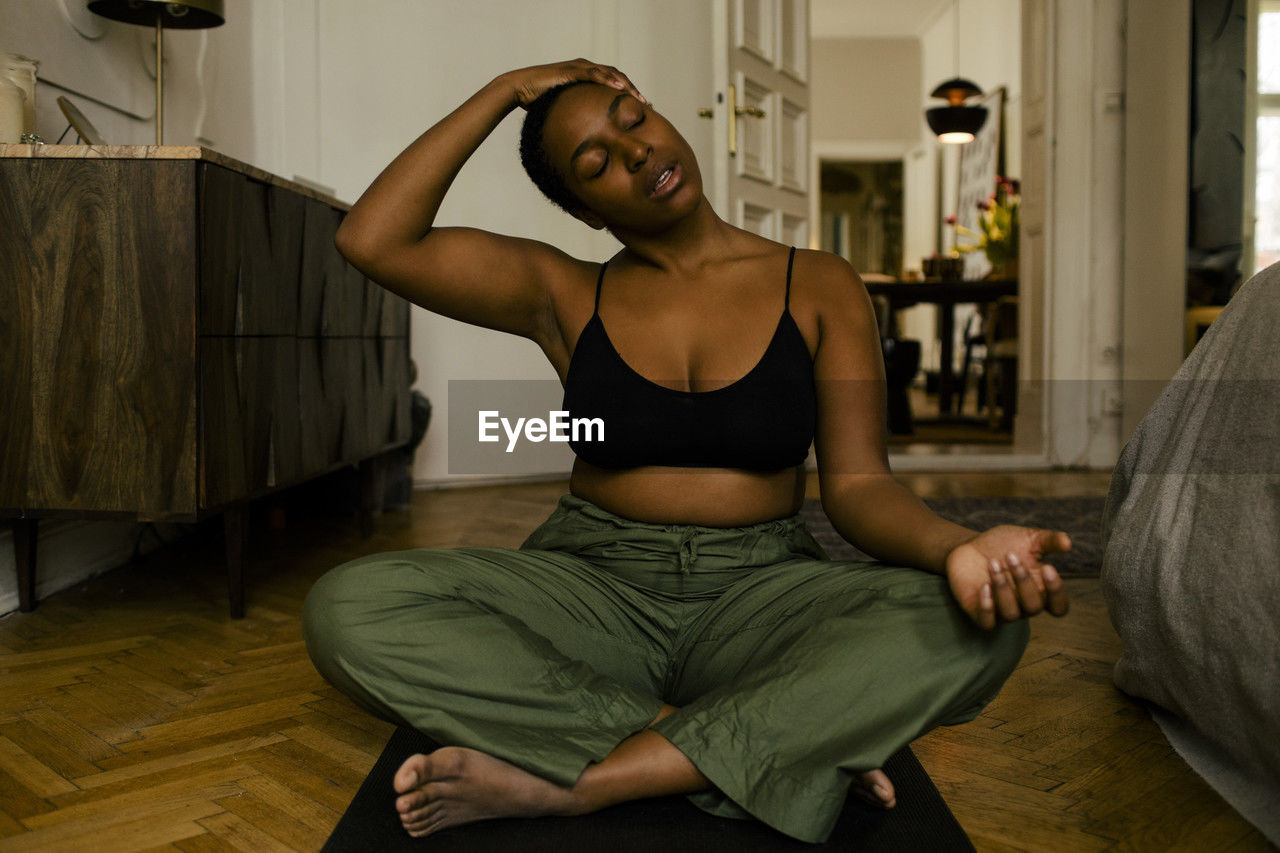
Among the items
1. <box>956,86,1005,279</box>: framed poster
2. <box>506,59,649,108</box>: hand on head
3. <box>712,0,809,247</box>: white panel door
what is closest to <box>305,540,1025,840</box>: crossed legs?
<box>506,59,649,108</box>: hand on head

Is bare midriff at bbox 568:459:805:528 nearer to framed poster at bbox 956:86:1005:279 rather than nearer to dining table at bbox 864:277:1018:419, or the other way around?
dining table at bbox 864:277:1018:419

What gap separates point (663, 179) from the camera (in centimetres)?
134

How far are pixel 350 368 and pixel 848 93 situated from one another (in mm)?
8178

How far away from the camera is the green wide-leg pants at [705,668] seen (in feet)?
3.62

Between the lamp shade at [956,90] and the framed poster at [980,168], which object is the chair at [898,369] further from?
the lamp shade at [956,90]

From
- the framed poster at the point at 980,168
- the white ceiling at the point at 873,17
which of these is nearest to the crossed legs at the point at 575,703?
the framed poster at the point at 980,168

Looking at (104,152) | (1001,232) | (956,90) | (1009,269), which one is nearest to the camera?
(104,152)

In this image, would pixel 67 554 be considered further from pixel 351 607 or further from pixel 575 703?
pixel 575 703

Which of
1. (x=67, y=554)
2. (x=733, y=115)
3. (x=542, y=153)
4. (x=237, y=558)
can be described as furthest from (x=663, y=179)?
(x=733, y=115)

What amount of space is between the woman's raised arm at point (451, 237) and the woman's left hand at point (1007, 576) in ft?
2.37

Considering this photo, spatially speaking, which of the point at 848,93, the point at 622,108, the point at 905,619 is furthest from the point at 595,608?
the point at 848,93

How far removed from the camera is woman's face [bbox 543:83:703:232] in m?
1.34

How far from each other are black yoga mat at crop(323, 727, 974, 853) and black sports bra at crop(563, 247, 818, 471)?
432mm

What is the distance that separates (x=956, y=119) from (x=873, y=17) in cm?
325
